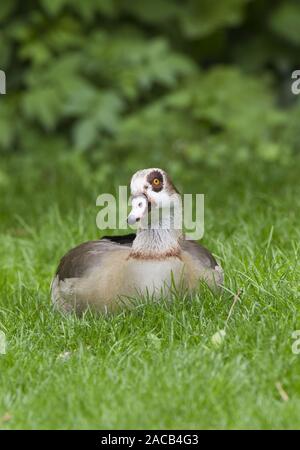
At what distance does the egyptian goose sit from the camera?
482 centimetres

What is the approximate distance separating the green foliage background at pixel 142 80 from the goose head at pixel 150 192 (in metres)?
4.45

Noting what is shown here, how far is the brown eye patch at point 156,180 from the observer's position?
15.8 ft

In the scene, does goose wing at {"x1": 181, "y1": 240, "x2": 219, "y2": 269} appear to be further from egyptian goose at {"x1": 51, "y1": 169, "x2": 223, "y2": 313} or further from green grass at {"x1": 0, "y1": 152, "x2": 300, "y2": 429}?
green grass at {"x1": 0, "y1": 152, "x2": 300, "y2": 429}

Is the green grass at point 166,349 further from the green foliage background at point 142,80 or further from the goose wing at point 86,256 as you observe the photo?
the green foliage background at point 142,80

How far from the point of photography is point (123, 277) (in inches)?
192

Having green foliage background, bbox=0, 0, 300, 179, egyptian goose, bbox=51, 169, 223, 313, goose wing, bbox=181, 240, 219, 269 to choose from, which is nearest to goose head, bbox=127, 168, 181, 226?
egyptian goose, bbox=51, 169, 223, 313

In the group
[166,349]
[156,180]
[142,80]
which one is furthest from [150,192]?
[142,80]

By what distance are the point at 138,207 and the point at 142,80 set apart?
17.2ft

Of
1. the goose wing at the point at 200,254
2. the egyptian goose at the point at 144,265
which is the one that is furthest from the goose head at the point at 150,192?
the goose wing at the point at 200,254

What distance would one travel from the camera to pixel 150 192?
15.8ft

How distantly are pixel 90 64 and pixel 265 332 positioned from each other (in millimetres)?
6008

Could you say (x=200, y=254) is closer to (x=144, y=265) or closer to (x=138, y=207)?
(x=144, y=265)
